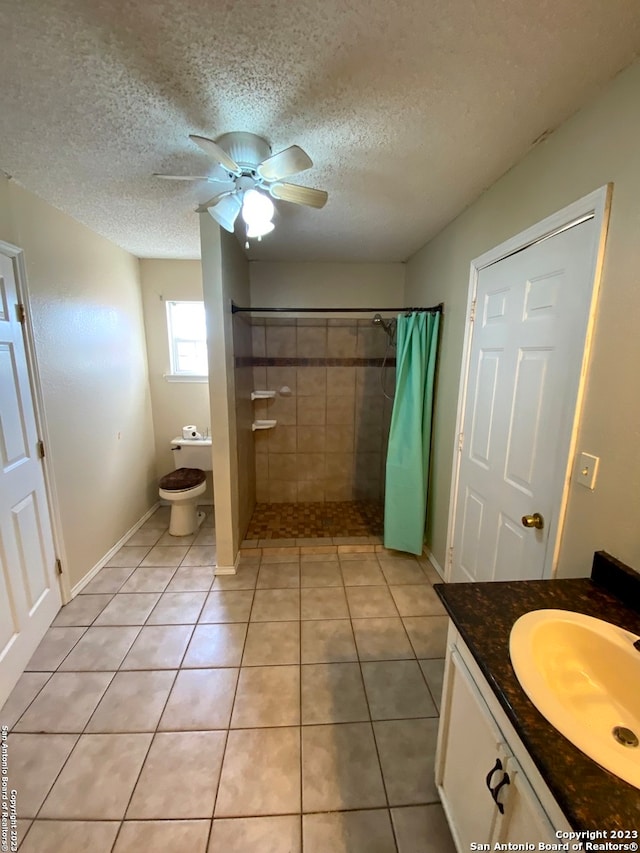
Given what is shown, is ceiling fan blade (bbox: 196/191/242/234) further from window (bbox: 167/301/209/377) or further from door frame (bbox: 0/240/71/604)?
window (bbox: 167/301/209/377)

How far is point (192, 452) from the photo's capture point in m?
3.29

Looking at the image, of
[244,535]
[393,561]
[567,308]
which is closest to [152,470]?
[244,535]

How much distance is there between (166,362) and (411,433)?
2.41 metres

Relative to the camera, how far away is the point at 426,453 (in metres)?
2.61

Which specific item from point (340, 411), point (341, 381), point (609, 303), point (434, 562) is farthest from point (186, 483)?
point (609, 303)

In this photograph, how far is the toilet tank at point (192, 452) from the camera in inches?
128

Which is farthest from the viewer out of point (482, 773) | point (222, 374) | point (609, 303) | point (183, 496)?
A: point (183, 496)

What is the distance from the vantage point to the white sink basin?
0.80 metres

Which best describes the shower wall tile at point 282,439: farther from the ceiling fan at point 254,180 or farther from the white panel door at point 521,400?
the ceiling fan at point 254,180

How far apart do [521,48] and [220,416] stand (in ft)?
6.77

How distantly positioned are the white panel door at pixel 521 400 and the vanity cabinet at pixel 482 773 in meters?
0.70

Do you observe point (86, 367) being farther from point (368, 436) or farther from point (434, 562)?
point (434, 562)

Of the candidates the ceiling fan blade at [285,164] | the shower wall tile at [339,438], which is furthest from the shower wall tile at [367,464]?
the ceiling fan blade at [285,164]

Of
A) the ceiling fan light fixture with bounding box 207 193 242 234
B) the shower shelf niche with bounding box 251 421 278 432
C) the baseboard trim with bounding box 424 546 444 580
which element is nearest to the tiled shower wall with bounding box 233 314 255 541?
the shower shelf niche with bounding box 251 421 278 432
